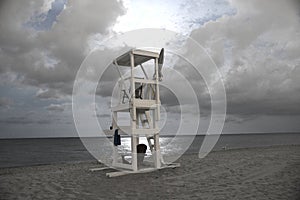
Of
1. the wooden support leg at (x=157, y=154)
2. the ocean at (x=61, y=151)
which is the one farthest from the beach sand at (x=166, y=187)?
the ocean at (x=61, y=151)

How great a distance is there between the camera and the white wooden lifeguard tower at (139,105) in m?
11.1

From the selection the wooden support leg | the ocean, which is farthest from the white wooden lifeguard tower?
the ocean

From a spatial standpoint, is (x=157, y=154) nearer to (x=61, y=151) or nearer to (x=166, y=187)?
(x=166, y=187)

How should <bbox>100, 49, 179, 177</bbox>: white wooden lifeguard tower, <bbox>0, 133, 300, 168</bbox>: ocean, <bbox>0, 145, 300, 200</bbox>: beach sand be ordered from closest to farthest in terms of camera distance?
<bbox>0, 145, 300, 200</bbox>: beach sand < <bbox>100, 49, 179, 177</bbox>: white wooden lifeguard tower < <bbox>0, 133, 300, 168</bbox>: ocean

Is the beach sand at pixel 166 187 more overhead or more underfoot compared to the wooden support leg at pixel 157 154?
more underfoot

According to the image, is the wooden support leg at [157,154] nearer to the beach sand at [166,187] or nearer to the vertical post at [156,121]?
the vertical post at [156,121]

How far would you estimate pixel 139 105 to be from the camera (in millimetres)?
11180

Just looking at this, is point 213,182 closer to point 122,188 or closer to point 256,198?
point 256,198

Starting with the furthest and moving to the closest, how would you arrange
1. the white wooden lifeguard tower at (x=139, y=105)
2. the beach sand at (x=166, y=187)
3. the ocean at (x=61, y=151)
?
the ocean at (x=61, y=151) < the white wooden lifeguard tower at (x=139, y=105) < the beach sand at (x=166, y=187)

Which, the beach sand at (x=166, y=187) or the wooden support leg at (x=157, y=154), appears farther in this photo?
the wooden support leg at (x=157, y=154)

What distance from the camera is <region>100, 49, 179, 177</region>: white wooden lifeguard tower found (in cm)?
1112

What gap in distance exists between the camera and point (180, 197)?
6953mm

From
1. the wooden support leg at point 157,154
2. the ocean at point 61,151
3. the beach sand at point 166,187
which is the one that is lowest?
the ocean at point 61,151

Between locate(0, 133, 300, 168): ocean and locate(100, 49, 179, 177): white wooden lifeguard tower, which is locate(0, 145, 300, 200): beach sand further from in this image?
locate(0, 133, 300, 168): ocean
